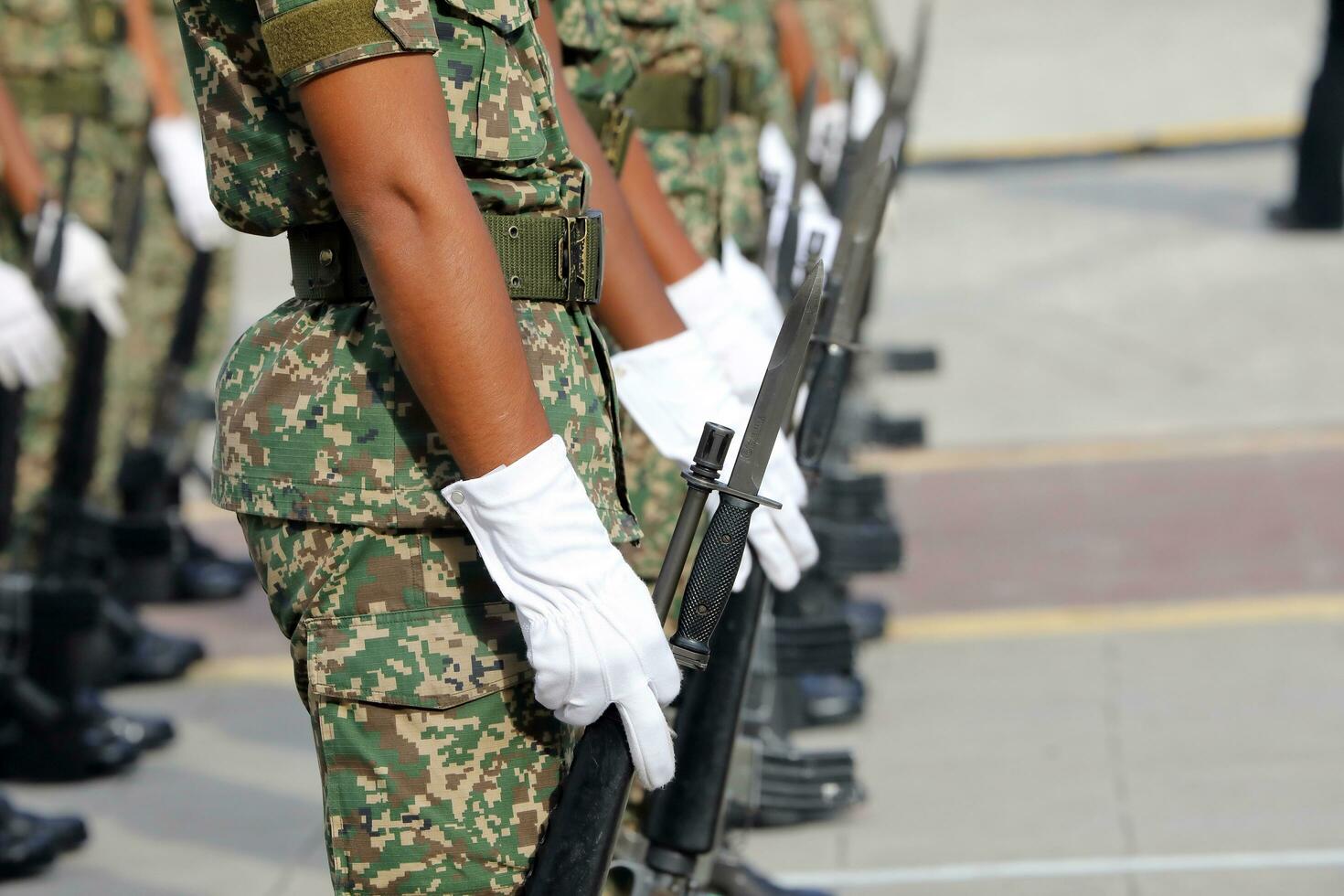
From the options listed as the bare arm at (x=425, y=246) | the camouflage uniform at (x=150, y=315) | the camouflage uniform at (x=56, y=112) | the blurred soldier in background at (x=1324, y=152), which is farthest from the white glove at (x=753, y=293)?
the blurred soldier in background at (x=1324, y=152)

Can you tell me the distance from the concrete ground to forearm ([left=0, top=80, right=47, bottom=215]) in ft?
4.29

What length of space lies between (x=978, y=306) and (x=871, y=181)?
21.6 feet

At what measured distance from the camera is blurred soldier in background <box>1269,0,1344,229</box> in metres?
9.00

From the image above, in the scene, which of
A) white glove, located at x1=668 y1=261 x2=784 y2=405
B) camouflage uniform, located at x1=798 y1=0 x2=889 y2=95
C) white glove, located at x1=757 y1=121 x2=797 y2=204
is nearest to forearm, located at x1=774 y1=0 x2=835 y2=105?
camouflage uniform, located at x1=798 y1=0 x2=889 y2=95

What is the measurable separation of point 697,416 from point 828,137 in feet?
11.4

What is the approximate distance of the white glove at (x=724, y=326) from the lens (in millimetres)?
2781

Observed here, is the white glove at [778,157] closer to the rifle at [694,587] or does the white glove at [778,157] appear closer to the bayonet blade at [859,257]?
the bayonet blade at [859,257]

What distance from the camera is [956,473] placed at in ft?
21.9

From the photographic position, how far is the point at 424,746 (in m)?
1.79

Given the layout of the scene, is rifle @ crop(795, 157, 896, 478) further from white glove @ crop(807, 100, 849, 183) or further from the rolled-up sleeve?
white glove @ crop(807, 100, 849, 183)

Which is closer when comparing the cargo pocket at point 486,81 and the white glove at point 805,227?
the cargo pocket at point 486,81

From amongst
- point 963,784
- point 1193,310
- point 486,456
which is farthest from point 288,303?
point 1193,310

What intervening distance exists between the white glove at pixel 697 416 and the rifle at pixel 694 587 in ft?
1.85

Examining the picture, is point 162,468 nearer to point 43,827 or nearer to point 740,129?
point 43,827
